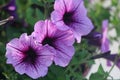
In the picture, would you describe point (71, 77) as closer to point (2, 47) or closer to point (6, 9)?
point (2, 47)

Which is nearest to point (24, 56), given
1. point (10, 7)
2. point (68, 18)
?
point (68, 18)

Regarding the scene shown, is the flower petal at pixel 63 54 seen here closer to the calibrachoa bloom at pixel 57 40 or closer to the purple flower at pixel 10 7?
the calibrachoa bloom at pixel 57 40

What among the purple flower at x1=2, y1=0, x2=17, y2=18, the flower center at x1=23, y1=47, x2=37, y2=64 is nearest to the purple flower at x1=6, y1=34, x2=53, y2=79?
the flower center at x1=23, y1=47, x2=37, y2=64

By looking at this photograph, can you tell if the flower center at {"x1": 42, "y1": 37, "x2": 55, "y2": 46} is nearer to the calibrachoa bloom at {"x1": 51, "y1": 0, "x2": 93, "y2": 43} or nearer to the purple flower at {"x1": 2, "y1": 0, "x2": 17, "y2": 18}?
the calibrachoa bloom at {"x1": 51, "y1": 0, "x2": 93, "y2": 43}

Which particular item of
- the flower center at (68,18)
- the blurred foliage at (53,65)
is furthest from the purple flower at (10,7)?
the flower center at (68,18)

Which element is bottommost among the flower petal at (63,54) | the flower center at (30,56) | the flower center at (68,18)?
the flower center at (30,56)

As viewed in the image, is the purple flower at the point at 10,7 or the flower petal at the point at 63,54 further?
the purple flower at the point at 10,7

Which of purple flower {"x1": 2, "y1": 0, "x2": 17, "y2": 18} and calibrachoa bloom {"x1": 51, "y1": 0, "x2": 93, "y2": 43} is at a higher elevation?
calibrachoa bloom {"x1": 51, "y1": 0, "x2": 93, "y2": 43}
